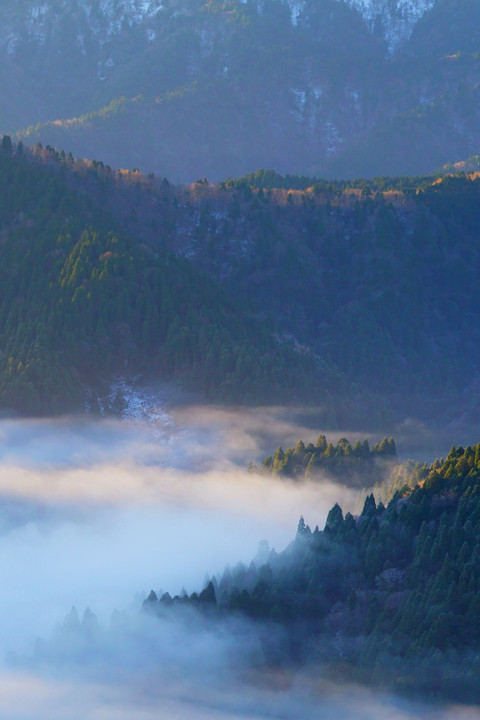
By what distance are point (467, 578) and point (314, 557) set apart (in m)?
19.7

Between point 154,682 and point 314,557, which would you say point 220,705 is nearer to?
point 154,682

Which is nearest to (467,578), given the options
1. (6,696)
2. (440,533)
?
(440,533)

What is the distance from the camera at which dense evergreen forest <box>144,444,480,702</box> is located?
168m

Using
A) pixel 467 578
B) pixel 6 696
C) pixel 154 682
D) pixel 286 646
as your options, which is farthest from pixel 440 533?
pixel 6 696

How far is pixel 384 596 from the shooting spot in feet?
598

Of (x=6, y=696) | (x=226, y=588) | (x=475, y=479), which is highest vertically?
(x=475, y=479)

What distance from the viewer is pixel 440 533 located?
185375 mm

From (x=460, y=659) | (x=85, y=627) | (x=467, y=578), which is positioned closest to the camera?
(x=460, y=659)

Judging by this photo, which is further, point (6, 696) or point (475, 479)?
point (475, 479)

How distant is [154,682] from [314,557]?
23206mm

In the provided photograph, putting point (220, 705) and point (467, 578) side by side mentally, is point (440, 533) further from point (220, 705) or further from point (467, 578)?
point (220, 705)

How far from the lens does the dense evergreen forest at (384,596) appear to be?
168m

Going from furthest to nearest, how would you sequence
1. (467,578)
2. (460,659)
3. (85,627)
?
1. (85,627)
2. (467,578)
3. (460,659)

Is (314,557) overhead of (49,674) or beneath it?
overhead
